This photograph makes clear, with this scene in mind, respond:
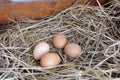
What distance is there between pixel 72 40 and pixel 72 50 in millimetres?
163

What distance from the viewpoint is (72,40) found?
1.52 m

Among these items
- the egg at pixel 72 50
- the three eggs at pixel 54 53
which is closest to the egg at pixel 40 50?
the three eggs at pixel 54 53

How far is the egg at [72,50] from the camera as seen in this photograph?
1366 mm

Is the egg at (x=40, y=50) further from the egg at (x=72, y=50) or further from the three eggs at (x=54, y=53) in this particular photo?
the egg at (x=72, y=50)

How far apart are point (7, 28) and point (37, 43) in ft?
0.83

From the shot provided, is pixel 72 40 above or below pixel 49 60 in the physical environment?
above

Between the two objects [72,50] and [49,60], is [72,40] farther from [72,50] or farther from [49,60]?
[49,60]

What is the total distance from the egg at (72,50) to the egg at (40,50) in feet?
0.33

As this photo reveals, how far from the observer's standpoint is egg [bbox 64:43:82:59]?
4.48 ft

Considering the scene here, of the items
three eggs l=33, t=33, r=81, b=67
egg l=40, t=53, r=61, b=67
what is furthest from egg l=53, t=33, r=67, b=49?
egg l=40, t=53, r=61, b=67

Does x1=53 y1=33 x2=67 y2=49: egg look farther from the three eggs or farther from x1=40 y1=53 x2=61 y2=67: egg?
x1=40 y1=53 x2=61 y2=67: egg

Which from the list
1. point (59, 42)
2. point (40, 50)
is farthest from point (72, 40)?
point (40, 50)

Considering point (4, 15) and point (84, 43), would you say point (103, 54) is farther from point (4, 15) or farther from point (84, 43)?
point (4, 15)

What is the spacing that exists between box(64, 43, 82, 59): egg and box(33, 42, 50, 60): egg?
102 mm
